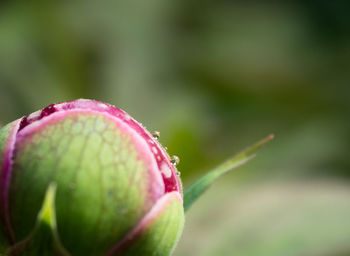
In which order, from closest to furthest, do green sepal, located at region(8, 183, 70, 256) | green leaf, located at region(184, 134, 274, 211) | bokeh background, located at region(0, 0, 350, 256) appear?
green sepal, located at region(8, 183, 70, 256) → green leaf, located at region(184, 134, 274, 211) → bokeh background, located at region(0, 0, 350, 256)

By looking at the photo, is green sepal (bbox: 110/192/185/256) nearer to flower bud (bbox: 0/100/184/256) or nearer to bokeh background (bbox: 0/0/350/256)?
flower bud (bbox: 0/100/184/256)

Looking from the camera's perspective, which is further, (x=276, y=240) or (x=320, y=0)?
(x=320, y=0)

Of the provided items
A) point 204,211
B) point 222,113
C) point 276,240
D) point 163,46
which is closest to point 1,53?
point 163,46

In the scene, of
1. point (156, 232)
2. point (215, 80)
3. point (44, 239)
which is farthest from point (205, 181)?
point (215, 80)

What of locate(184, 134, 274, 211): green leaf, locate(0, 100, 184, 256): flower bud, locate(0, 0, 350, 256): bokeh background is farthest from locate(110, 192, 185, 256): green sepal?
locate(0, 0, 350, 256): bokeh background

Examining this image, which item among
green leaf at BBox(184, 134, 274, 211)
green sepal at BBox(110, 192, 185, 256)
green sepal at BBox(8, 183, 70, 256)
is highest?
green sepal at BBox(8, 183, 70, 256)

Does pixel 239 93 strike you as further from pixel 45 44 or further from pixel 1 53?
pixel 1 53
